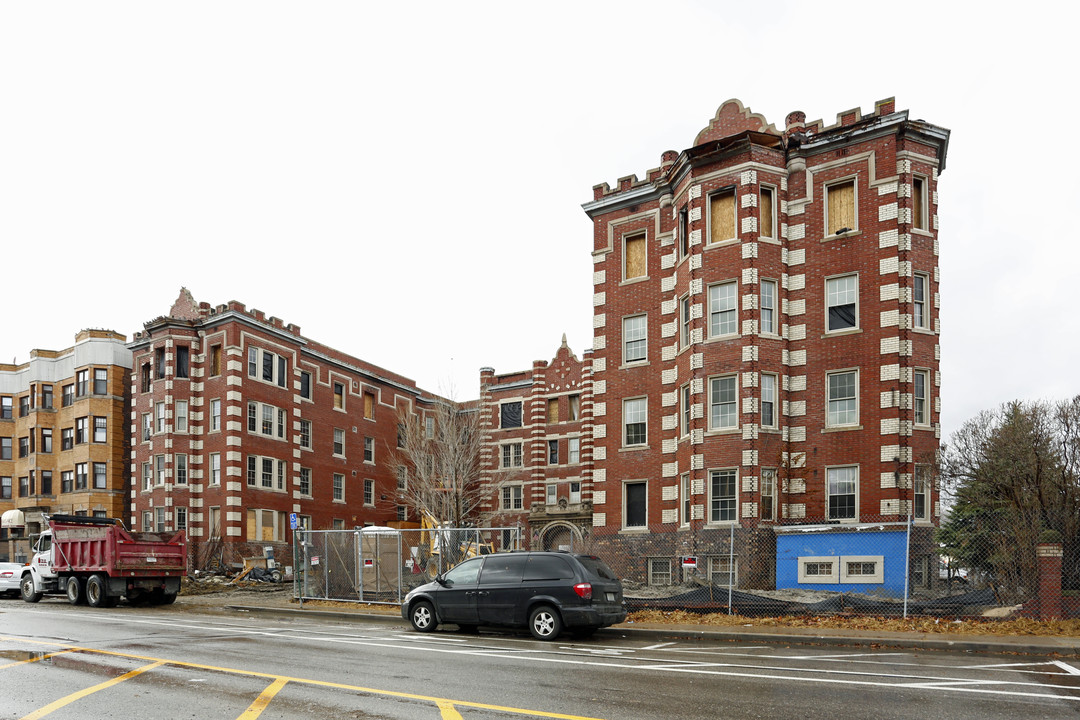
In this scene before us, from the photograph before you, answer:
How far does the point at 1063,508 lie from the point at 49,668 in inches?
681

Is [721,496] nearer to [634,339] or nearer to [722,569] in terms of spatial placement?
[722,569]

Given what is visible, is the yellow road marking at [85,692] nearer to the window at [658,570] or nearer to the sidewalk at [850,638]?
the sidewalk at [850,638]

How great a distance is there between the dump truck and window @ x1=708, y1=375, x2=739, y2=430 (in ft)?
58.2

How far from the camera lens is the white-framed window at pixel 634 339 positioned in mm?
31609

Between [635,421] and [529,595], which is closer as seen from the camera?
[529,595]

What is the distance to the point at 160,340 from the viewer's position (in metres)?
45.5

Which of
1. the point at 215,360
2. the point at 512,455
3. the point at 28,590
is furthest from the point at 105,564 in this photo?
the point at 512,455

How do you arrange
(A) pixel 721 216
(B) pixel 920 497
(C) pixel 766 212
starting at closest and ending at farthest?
(B) pixel 920 497, (C) pixel 766 212, (A) pixel 721 216

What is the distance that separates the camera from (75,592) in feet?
94.6

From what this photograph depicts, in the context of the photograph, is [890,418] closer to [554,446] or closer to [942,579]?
[942,579]

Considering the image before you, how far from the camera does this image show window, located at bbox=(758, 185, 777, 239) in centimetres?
2808

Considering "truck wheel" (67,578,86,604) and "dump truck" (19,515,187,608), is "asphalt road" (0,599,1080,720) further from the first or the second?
"truck wheel" (67,578,86,604)

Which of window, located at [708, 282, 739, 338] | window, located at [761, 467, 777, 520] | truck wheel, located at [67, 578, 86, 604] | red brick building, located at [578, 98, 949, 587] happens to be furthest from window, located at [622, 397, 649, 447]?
truck wheel, located at [67, 578, 86, 604]

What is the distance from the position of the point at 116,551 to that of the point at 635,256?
64.5 ft
